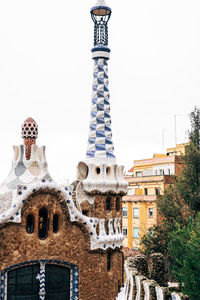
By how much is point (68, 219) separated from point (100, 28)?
885cm

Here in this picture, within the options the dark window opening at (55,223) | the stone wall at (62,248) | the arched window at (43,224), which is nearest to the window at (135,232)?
the stone wall at (62,248)

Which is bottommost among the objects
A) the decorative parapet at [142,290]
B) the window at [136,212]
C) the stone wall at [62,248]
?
the decorative parapet at [142,290]

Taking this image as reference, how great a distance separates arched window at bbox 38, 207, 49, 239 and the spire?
381 cm

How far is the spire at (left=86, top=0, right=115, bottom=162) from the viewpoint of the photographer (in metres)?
17.3

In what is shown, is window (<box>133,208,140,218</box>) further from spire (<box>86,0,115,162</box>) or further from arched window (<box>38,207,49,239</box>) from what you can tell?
arched window (<box>38,207,49,239</box>)

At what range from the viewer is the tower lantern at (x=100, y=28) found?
58.7 feet

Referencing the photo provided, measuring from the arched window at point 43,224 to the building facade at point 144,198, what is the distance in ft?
49.3

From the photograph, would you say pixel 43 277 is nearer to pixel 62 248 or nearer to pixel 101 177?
pixel 62 248

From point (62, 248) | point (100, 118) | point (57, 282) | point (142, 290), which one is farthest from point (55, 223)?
point (100, 118)

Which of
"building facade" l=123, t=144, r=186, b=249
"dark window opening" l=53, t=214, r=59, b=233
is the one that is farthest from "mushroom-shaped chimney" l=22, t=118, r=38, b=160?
"building facade" l=123, t=144, r=186, b=249

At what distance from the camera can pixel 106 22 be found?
18328 millimetres

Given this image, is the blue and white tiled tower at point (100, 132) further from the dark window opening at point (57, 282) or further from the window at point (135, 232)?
the window at point (135, 232)

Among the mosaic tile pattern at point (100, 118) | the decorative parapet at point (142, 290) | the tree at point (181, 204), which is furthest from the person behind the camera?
the tree at point (181, 204)

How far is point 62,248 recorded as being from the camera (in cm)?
1434
